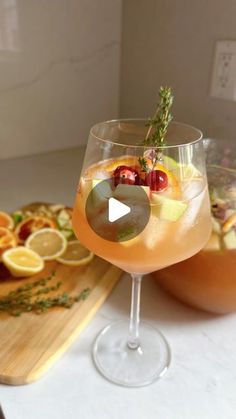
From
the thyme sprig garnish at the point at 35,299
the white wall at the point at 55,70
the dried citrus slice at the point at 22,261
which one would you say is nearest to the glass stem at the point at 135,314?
the thyme sprig garnish at the point at 35,299

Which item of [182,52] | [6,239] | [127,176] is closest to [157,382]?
[127,176]

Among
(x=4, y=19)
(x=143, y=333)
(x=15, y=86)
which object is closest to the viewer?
(x=143, y=333)

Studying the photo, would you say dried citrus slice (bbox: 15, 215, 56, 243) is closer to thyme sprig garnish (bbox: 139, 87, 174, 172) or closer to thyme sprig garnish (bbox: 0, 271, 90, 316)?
thyme sprig garnish (bbox: 0, 271, 90, 316)

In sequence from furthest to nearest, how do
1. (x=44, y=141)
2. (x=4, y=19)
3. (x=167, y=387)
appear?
(x=44, y=141)
(x=4, y=19)
(x=167, y=387)

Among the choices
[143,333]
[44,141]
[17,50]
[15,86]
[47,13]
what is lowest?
[143,333]

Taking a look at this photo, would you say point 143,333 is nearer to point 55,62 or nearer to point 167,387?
point 167,387

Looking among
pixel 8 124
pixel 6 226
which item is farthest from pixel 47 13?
pixel 6 226

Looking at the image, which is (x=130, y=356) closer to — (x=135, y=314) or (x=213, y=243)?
(x=135, y=314)
